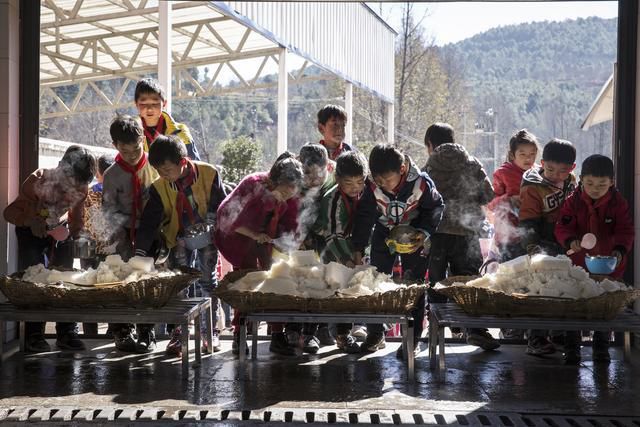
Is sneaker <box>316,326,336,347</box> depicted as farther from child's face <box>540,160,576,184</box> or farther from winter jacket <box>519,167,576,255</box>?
child's face <box>540,160,576,184</box>

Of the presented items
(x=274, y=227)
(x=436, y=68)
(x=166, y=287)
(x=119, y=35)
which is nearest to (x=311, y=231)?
(x=274, y=227)

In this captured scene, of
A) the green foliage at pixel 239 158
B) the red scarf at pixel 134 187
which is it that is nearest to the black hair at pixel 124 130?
the red scarf at pixel 134 187

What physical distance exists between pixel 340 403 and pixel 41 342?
2.70 m

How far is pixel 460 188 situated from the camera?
6.39m

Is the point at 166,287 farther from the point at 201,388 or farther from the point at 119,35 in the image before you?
the point at 119,35

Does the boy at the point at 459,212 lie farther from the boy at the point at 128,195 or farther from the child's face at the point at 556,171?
the boy at the point at 128,195

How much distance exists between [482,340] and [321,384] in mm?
1744

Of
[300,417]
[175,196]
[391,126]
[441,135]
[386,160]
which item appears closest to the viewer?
[300,417]

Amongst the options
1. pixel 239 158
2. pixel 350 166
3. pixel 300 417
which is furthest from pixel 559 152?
pixel 239 158

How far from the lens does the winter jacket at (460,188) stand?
20.6ft

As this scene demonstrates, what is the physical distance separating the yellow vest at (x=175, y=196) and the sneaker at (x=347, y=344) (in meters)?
1.39

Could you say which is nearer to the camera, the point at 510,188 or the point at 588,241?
the point at 588,241

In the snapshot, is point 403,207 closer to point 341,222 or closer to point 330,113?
point 341,222

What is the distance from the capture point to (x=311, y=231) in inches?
244
